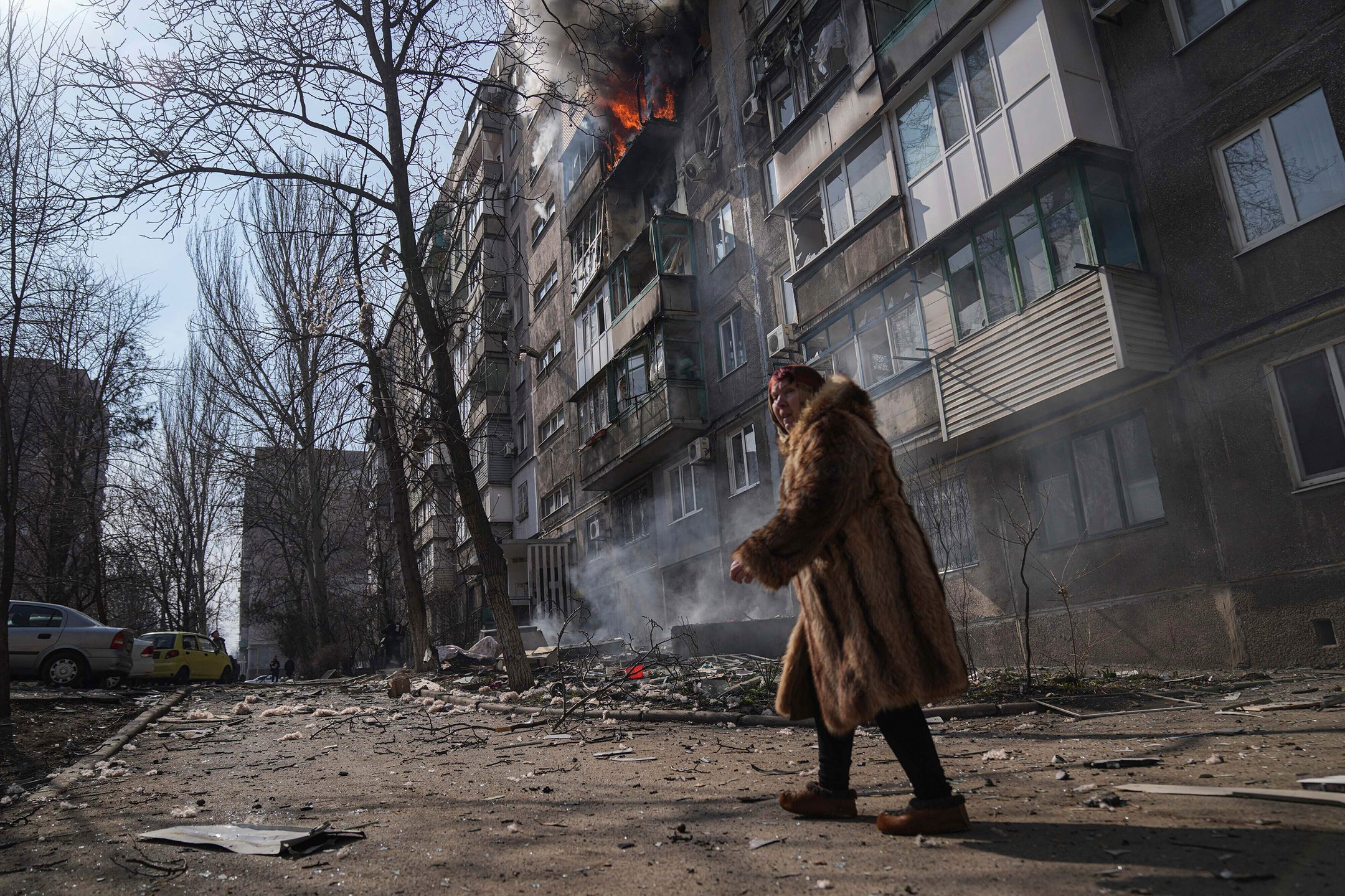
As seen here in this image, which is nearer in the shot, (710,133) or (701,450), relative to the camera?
(701,450)

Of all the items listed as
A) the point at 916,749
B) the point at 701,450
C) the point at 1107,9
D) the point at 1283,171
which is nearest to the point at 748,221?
the point at 701,450

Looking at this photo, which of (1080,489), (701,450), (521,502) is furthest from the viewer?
(521,502)

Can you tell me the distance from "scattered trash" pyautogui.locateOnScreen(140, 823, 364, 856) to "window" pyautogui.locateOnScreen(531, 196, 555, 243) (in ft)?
92.4

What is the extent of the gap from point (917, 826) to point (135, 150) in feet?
34.7

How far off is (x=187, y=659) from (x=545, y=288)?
56.0ft

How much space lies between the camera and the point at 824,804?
3.24 metres

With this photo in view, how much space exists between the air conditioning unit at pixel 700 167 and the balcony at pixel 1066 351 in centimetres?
1035

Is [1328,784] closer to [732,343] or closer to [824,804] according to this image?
[824,804]

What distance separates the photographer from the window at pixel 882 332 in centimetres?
1245

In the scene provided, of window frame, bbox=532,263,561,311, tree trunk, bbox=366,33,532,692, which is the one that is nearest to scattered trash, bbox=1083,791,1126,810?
tree trunk, bbox=366,33,532,692

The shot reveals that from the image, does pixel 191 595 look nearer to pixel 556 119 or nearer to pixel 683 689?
pixel 556 119

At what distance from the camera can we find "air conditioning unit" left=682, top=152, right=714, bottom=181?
19.7m

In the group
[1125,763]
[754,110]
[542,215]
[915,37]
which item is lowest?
[1125,763]

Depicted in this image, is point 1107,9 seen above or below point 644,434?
above
